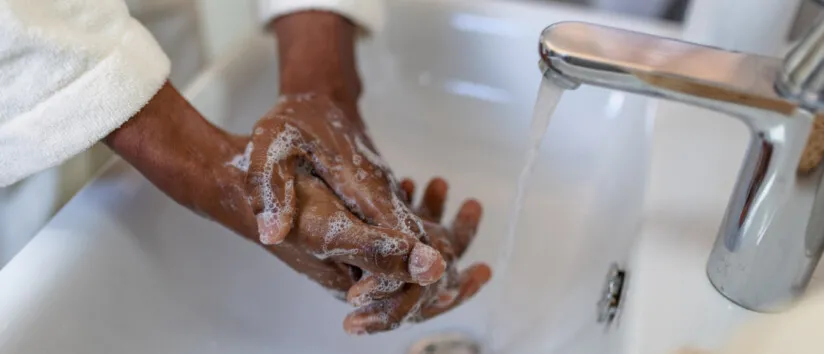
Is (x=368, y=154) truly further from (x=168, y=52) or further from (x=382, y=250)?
(x=168, y=52)

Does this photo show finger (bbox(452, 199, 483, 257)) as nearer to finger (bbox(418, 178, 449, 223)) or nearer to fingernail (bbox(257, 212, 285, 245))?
finger (bbox(418, 178, 449, 223))

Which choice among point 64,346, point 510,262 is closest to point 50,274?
point 64,346

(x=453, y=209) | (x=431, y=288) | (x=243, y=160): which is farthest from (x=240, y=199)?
(x=453, y=209)

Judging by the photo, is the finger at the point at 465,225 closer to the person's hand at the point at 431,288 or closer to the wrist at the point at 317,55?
the person's hand at the point at 431,288

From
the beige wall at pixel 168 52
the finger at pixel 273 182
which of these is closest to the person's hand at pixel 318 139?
the finger at pixel 273 182

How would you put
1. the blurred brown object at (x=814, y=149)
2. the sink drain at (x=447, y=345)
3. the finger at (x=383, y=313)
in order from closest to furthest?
the blurred brown object at (x=814, y=149) → the finger at (x=383, y=313) → the sink drain at (x=447, y=345)

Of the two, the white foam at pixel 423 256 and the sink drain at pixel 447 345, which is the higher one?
the white foam at pixel 423 256

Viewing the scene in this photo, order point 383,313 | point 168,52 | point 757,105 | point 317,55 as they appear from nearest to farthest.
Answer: point 757,105
point 383,313
point 317,55
point 168,52
